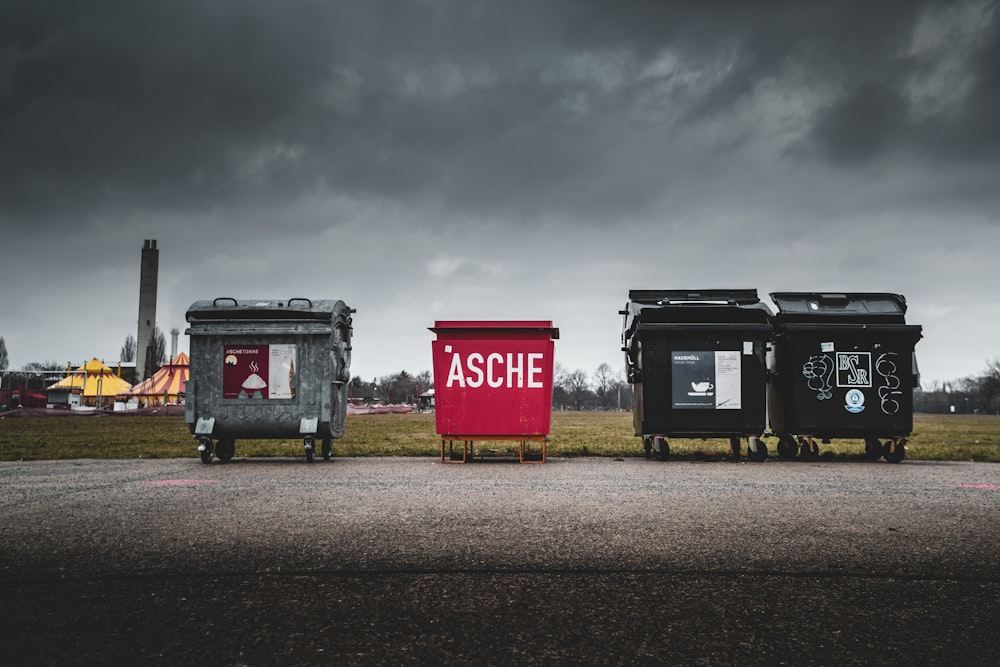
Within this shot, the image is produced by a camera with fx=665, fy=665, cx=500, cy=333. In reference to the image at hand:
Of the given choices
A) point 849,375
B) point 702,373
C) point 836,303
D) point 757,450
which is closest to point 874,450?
point 849,375

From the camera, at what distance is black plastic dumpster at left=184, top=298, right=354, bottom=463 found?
831cm

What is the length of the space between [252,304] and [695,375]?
5.89m

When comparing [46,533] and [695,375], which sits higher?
[695,375]

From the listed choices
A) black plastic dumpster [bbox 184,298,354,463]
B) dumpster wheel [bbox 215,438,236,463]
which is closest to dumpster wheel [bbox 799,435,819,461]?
black plastic dumpster [bbox 184,298,354,463]

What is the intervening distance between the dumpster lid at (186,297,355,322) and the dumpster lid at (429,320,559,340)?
1.48 m

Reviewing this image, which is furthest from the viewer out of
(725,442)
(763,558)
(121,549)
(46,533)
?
(725,442)

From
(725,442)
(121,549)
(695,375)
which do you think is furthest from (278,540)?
(725,442)

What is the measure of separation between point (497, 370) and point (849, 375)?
15.7ft

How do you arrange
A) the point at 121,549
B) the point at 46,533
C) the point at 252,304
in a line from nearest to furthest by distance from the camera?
the point at 121,549, the point at 46,533, the point at 252,304

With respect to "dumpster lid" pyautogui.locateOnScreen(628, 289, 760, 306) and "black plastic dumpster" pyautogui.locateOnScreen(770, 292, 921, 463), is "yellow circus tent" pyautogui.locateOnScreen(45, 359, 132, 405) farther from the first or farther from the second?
"black plastic dumpster" pyautogui.locateOnScreen(770, 292, 921, 463)

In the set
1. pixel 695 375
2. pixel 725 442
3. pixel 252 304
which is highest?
pixel 252 304

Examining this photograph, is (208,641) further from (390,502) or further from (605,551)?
(390,502)

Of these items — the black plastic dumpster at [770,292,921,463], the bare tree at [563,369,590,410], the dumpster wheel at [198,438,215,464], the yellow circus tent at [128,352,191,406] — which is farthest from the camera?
the bare tree at [563,369,590,410]

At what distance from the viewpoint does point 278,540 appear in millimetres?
3508
